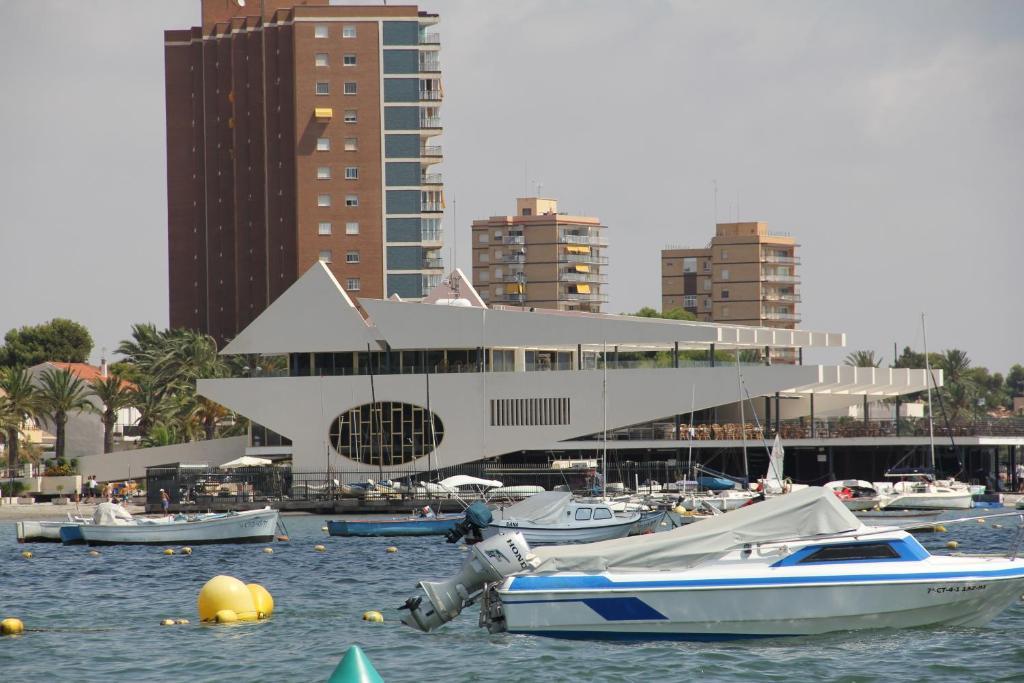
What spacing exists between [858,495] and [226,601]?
50.6m

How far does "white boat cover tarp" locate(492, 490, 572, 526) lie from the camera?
51.9 m

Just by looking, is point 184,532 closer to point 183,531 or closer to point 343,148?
point 183,531

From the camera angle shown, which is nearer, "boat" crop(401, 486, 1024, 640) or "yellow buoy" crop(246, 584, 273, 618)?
"boat" crop(401, 486, 1024, 640)

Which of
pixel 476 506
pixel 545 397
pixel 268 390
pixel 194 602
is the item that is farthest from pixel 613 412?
pixel 194 602

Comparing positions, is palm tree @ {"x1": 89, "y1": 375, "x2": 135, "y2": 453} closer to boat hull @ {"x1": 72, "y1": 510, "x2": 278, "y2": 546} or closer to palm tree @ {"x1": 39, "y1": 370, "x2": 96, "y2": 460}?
palm tree @ {"x1": 39, "y1": 370, "x2": 96, "y2": 460}

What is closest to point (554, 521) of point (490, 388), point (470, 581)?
point (470, 581)

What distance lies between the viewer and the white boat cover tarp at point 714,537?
27094 mm

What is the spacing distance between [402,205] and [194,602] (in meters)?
94.1

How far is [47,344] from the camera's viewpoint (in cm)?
15562

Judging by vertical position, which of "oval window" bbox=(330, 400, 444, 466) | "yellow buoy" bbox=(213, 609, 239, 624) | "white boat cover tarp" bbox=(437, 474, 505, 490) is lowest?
"yellow buoy" bbox=(213, 609, 239, 624)

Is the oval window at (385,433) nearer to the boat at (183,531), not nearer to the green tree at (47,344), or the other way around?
the boat at (183,531)

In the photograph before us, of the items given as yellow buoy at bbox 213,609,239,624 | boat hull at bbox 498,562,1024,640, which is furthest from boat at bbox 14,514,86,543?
boat hull at bbox 498,562,1024,640

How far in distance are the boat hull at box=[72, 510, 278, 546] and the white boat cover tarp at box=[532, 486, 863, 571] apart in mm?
32880

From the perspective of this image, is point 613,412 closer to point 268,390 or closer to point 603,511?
point 268,390
